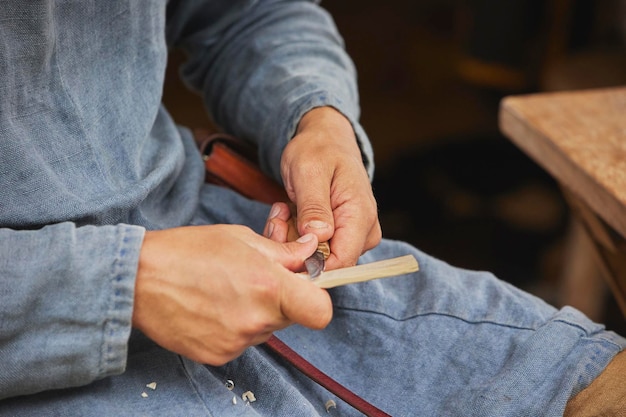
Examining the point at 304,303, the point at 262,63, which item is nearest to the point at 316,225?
the point at 304,303

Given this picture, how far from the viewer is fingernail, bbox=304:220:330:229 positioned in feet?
2.33

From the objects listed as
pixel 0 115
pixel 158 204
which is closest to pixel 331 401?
pixel 158 204

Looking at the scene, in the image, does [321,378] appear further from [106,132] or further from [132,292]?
[106,132]

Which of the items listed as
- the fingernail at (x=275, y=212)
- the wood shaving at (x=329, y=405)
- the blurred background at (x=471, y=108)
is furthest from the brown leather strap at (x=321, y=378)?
the blurred background at (x=471, y=108)

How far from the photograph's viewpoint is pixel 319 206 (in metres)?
0.74

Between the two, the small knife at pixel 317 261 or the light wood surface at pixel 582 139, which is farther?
the light wood surface at pixel 582 139

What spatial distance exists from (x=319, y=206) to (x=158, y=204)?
188 millimetres

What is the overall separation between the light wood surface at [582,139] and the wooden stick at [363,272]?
30 cm

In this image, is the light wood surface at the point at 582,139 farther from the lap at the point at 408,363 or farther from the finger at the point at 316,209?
the finger at the point at 316,209

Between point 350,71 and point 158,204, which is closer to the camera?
point 158,204

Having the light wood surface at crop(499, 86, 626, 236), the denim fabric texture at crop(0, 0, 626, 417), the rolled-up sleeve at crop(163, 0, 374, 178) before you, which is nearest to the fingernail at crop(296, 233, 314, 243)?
the denim fabric texture at crop(0, 0, 626, 417)

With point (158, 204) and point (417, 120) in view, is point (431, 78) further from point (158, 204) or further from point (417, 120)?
point (158, 204)

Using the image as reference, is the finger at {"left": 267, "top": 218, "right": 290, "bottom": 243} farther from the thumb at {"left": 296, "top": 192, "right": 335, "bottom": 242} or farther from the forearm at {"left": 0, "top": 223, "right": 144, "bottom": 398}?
the forearm at {"left": 0, "top": 223, "right": 144, "bottom": 398}

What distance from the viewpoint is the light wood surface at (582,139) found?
879 millimetres
